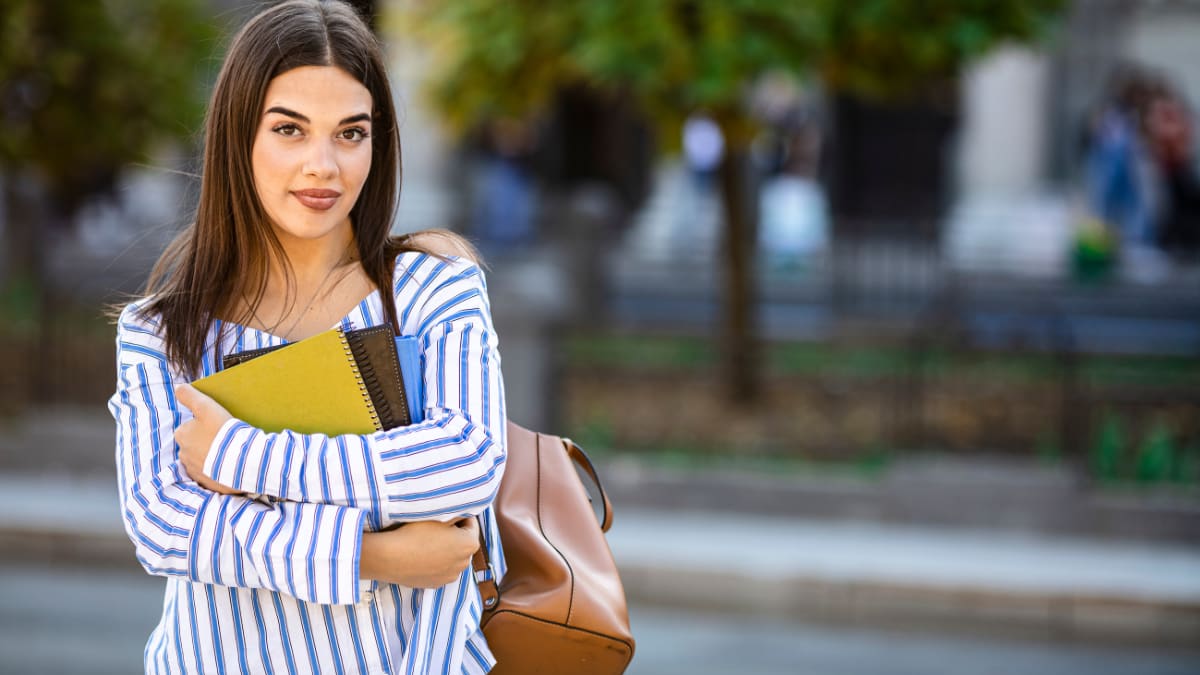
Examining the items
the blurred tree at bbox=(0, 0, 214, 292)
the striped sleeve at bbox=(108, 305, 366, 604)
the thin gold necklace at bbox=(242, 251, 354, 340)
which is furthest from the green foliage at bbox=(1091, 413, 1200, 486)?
the striped sleeve at bbox=(108, 305, 366, 604)

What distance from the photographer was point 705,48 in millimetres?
9258

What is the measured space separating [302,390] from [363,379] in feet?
0.28

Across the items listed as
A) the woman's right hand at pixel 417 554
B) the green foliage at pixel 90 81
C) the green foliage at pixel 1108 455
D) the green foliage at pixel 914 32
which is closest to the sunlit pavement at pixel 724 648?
the green foliage at pixel 1108 455

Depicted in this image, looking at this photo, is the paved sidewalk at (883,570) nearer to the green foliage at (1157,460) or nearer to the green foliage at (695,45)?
the green foliage at (1157,460)

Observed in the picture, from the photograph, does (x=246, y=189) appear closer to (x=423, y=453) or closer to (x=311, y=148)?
(x=311, y=148)

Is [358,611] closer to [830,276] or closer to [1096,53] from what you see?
[830,276]

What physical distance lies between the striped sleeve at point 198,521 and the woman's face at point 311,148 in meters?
0.28

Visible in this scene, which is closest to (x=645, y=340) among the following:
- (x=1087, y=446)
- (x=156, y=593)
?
(x=1087, y=446)

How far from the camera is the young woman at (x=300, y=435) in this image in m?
2.06

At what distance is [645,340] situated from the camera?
11.1 meters

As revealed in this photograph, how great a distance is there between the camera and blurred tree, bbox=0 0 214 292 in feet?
39.3

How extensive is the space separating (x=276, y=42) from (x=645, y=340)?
8.99 meters

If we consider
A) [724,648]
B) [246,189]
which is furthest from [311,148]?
[724,648]

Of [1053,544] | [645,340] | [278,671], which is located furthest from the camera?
[645,340]
